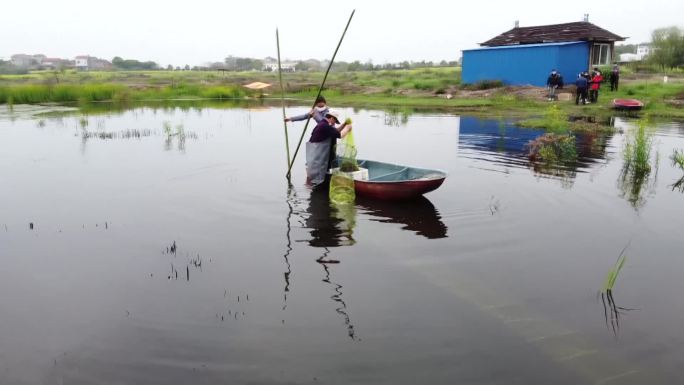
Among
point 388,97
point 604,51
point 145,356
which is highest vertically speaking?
point 604,51

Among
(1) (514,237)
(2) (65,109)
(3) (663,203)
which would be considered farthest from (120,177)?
(2) (65,109)

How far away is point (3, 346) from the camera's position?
524 centimetres

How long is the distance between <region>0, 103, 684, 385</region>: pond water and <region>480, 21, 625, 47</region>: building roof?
2151cm

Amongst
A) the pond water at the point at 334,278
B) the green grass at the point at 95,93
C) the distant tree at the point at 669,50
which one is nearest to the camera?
the pond water at the point at 334,278

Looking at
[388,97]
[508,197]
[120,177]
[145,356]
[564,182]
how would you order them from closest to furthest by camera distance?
1. [145,356]
2. [508,197]
3. [564,182]
4. [120,177]
5. [388,97]

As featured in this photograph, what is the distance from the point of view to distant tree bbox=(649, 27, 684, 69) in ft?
129

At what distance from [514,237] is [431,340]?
346 cm

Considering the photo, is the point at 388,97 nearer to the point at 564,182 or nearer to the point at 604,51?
the point at 604,51

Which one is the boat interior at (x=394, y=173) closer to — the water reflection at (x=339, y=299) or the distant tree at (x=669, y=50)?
the water reflection at (x=339, y=299)

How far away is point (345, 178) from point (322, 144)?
97cm

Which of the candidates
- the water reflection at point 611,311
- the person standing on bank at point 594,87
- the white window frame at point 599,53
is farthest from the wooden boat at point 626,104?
the water reflection at point 611,311

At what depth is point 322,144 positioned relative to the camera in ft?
35.3

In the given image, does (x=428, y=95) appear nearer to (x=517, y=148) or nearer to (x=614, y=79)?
(x=614, y=79)

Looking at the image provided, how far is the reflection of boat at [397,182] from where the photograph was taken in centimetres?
935
